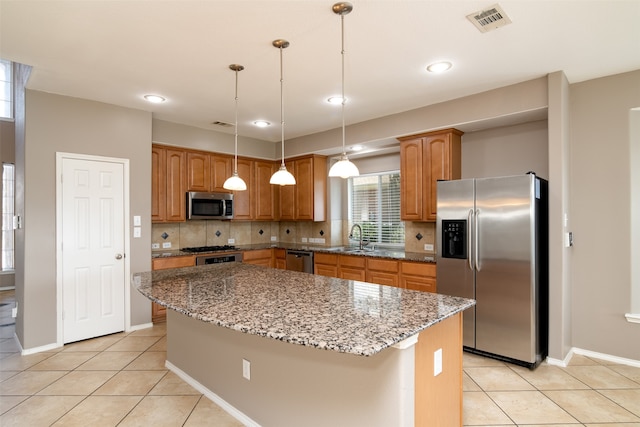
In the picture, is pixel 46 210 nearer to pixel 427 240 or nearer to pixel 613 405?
pixel 427 240

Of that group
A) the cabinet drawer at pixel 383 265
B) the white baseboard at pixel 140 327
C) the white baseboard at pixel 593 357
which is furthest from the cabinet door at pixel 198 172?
the white baseboard at pixel 593 357

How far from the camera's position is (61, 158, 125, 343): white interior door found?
142 inches

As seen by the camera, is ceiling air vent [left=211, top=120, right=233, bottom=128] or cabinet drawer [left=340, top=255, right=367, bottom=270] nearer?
cabinet drawer [left=340, top=255, right=367, bottom=270]

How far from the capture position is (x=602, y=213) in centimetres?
317

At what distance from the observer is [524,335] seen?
3.00 m

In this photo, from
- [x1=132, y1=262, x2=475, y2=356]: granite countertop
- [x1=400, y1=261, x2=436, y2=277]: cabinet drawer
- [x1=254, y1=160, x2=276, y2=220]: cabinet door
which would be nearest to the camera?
[x1=132, y1=262, x2=475, y2=356]: granite countertop


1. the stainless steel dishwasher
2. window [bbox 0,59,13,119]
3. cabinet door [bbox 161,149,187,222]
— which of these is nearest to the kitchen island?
cabinet door [bbox 161,149,187,222]

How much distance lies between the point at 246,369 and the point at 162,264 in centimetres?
260

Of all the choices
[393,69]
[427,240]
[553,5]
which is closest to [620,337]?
[427,240]

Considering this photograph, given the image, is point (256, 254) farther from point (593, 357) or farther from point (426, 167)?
point (593, 357)

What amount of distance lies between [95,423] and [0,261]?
604 cm

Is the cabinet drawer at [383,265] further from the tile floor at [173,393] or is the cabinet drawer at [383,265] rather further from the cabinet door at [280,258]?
the cabinet door at [280,258]

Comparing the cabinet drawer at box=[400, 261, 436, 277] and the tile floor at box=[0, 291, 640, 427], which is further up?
the cabinet drawer at box=[400, 261, 436, 277]

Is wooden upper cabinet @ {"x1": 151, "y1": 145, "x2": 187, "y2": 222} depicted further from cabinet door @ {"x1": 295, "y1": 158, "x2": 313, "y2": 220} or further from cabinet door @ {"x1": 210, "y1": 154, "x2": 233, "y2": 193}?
cabinet door @ {"x1": 295, "y1": 158, "x2": 313, "y2": 220}
